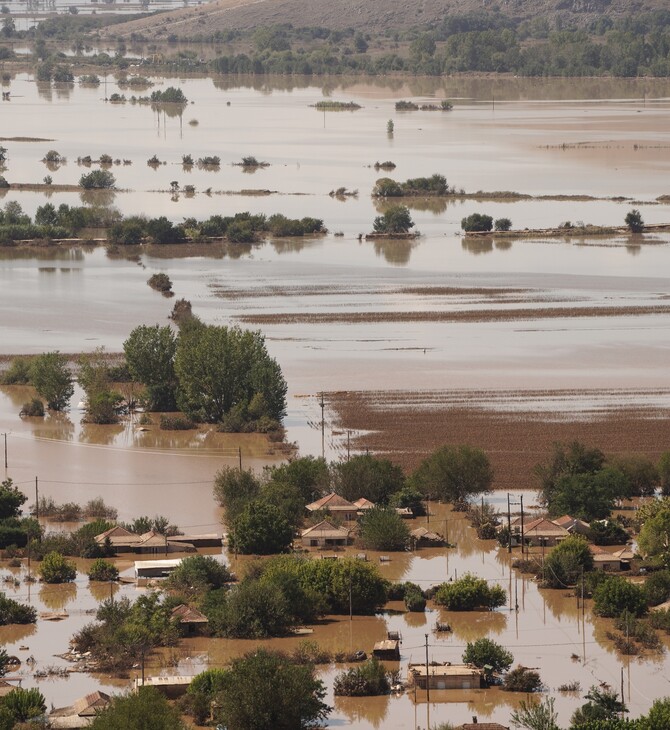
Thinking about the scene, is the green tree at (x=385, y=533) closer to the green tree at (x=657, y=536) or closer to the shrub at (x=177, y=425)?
the green tree at (x=657, y=536)

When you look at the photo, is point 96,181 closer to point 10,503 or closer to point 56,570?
point 10,503

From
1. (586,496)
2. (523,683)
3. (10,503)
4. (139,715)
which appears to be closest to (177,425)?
(10,503)

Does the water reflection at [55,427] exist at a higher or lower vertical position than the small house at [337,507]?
lower

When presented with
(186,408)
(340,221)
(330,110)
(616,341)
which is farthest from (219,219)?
(330,110)

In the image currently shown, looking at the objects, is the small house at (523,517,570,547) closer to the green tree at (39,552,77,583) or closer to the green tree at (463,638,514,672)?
the green tree at (463,638,514,672)

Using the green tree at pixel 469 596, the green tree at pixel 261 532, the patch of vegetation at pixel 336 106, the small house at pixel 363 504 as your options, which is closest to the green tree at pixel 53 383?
the small house at pixel 363 504

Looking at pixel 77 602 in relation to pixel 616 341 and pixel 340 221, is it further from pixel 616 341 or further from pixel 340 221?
pixel 340 221
